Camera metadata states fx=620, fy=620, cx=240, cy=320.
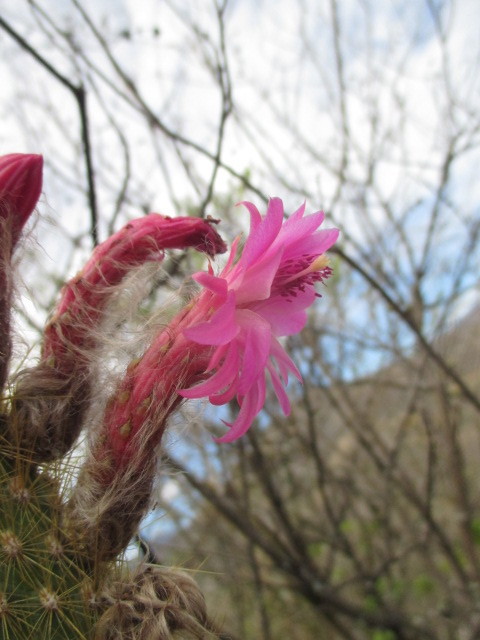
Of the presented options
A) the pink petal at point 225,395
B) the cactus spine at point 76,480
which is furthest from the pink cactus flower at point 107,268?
the pink petal at point 225,395

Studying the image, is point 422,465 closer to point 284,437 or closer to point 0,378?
point 284,437

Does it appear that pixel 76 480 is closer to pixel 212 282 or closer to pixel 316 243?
pixel 212 282

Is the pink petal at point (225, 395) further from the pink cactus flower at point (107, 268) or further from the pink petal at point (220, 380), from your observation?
the pink cactus flower at point (107, 268)

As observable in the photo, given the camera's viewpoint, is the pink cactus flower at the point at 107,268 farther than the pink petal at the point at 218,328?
Yes

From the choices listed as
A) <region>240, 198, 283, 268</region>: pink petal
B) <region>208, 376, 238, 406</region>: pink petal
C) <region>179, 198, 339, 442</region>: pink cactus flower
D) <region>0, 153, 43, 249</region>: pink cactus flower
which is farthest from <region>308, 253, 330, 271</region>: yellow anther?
<region>0, 153, 43, 249</region>: pink cactus flower

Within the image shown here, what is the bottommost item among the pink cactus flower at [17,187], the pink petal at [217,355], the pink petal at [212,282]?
the pink petal at [217,355]

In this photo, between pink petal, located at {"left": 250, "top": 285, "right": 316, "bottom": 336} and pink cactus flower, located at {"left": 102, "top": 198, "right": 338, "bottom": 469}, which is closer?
pink cactus flower, located at {"left": 102, "top": 198, "right": 338, "bottom": 469}

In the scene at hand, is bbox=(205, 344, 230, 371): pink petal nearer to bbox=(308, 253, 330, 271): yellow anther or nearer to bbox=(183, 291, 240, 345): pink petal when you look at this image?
bbox=(183, 291, 240, 345): pink petal
